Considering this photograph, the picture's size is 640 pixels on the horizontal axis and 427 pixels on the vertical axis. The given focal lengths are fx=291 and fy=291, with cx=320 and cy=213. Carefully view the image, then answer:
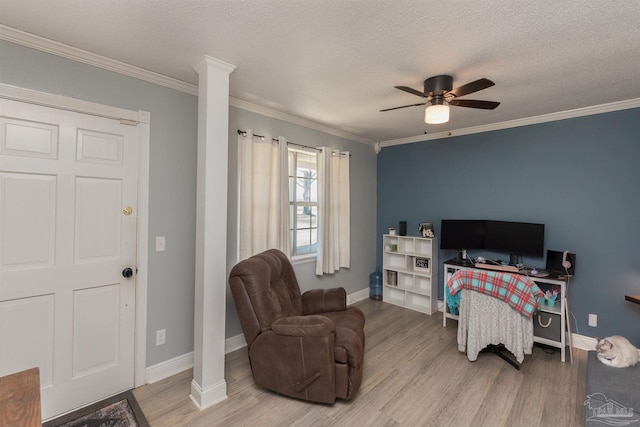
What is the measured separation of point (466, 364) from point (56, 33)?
402 cm

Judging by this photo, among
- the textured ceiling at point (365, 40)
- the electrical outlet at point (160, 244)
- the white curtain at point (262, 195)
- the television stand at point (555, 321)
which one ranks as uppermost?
the textured ceiling at point (365, 40)

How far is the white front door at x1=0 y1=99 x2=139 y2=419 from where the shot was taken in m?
1.81

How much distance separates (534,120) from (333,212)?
8.48ft

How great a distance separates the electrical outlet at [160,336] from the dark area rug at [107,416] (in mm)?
409

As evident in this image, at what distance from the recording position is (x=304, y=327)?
6.70 ft

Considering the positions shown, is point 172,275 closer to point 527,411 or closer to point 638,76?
point 527,411

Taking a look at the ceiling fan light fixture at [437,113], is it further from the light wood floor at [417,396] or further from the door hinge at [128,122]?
the door hinge at [128,122]

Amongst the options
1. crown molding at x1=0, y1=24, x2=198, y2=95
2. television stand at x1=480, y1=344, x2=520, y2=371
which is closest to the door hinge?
crown molding at x1=0, y1=24, x2=198, y2=95

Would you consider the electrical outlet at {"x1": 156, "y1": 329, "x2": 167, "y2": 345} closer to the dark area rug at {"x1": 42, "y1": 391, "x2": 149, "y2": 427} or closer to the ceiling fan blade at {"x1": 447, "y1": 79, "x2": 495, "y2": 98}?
the dark area rug at {"x1": 42, "y1": 391, "x2": 149, "y2": 427}

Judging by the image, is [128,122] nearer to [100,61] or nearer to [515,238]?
[100,61]

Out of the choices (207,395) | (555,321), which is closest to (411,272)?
(555,321)

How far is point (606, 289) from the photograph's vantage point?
295 centimetres

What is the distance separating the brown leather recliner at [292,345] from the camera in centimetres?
203

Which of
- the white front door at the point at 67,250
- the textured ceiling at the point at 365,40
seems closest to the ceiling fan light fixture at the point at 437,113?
the textured ceiling at the point at 365,40
